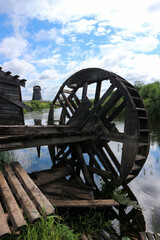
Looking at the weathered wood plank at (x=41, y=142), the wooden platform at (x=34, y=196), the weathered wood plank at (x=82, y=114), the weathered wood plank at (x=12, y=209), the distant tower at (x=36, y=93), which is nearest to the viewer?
the weathered wood plank at (x=12, y=209)

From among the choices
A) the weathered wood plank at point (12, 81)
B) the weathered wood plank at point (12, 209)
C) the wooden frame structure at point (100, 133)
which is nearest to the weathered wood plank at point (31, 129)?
the wooden frame structure at point (100, 133)

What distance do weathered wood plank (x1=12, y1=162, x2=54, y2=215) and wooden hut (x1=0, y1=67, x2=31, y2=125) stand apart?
15.9ft

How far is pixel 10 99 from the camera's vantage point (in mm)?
8117

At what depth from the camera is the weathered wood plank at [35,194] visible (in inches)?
104

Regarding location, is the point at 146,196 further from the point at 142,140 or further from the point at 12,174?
the point at 12,174

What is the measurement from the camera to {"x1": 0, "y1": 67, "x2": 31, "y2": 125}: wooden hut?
316 inches

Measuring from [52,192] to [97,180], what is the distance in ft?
8.17

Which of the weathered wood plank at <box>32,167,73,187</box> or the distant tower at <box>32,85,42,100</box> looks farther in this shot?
the distant tower at <box>32,85,42,100</box>

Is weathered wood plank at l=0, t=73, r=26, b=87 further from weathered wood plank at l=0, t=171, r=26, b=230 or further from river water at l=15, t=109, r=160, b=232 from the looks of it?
weathered wood plank at l=0, t=171, r=26, b=230

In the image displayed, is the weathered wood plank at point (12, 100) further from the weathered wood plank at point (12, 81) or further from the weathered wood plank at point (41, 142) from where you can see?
the weathered wood plank at point (41, 142)

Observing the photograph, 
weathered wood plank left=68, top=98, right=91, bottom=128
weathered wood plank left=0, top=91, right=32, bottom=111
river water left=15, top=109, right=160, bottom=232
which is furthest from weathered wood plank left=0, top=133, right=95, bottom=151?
weathered wood plank left=0, top=91, right=32, bottom=111

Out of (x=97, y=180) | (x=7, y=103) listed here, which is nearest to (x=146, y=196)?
(x=97, y=180)

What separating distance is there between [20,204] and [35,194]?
290mm

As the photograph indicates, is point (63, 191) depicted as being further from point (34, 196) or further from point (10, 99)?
point (10, 99)
